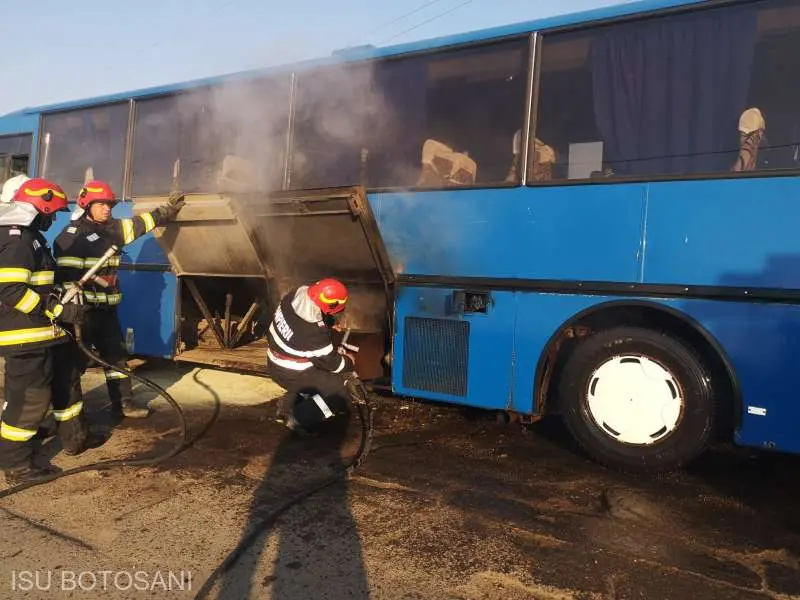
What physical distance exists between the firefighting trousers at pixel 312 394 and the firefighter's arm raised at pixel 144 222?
1.57 meters

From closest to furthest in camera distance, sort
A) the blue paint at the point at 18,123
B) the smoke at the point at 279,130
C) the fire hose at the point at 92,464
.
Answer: the fire hose at the point at 92,464 < the smoke at the point at 279,130 < the blue paint at the point at 18,123

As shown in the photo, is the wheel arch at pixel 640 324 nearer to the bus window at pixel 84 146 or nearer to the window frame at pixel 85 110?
the window frame at pixel 85 110

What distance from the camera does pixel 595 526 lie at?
325 cm

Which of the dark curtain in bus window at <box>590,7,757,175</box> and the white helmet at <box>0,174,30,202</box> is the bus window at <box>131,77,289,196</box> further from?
the dark curtain in bus window at <box>590,7,757,175</box>

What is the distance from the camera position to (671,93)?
3.93 m

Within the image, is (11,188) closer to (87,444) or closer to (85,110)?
(87,444)

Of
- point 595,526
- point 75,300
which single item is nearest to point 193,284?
point 75,300

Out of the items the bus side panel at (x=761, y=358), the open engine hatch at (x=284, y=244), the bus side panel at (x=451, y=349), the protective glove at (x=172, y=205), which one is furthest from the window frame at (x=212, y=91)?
the bus side panel at (x=761, y=358)

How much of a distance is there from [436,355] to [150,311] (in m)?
3.50

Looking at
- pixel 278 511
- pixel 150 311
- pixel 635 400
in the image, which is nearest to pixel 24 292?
pixel 278 511

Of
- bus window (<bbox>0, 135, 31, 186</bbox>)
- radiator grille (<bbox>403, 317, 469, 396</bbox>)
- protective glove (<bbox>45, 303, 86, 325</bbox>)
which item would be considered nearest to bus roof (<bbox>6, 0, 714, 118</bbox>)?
bus window (<bbox>0, 135, 31, 186</bbox>)

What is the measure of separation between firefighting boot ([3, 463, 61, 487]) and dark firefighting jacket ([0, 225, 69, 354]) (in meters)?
0.75

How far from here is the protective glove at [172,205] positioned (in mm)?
5369

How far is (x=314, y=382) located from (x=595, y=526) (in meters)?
2.42
